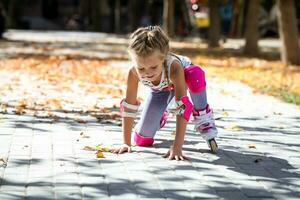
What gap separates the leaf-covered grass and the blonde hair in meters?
4.79

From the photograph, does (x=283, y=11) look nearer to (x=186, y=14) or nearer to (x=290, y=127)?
(x=290, y=127)

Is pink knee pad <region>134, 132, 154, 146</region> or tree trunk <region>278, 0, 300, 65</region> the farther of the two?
tree trunk <region>278, 0, 300, 65</region>

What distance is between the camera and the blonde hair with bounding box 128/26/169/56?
5.32 metres

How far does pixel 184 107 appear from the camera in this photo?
5.59m

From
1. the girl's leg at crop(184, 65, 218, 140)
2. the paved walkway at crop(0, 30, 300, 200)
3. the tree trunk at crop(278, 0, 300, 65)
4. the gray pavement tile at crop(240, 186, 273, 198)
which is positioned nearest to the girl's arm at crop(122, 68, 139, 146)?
the paved walkway at crop(0, 30, 300, 200)

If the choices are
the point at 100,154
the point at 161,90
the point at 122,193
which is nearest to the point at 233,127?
the point at 161,90

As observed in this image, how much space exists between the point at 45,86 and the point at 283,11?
7462 millimetres

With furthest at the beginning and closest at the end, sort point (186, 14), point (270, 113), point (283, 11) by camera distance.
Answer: point (186, 14), point (283, 11), point (270, 113)

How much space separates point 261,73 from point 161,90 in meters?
8.73

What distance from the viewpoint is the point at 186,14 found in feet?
120

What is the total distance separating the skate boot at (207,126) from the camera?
236 inches

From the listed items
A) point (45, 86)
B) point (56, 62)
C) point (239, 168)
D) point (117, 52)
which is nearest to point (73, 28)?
point (117, 52)

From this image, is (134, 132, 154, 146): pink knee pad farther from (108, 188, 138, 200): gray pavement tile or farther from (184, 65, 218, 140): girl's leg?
(108, 188, 138, 200): gray pavement tile

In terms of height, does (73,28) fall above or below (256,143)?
below
